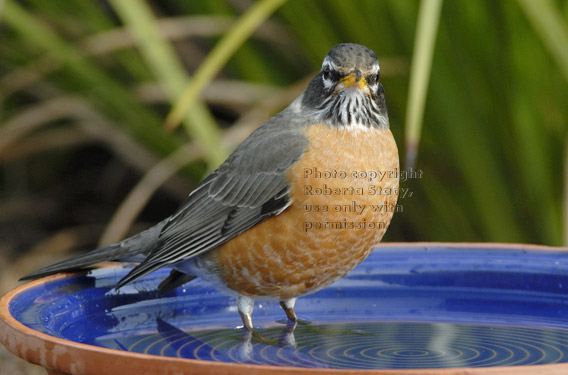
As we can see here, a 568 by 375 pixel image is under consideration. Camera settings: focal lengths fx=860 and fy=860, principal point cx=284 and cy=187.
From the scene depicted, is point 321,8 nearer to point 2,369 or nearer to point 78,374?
point 2,369

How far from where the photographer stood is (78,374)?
1.73m

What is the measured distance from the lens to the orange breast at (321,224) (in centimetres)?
243

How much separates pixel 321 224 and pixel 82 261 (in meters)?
0.74

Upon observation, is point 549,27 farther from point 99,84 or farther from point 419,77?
point 99,84

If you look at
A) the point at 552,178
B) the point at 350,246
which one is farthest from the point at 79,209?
the point at 350,246

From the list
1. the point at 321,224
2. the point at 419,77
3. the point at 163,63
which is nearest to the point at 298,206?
the point at 321,224

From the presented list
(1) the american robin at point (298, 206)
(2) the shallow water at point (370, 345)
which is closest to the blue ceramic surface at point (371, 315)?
(2) the shallow water at point (370, 345)

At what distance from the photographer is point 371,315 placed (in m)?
2.64

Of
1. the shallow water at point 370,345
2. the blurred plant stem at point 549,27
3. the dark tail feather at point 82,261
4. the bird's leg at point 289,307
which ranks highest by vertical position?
the blurred plant stem at point 549,27

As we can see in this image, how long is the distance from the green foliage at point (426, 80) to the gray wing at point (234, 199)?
1.41 ft

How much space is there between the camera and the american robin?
2447 millimetres

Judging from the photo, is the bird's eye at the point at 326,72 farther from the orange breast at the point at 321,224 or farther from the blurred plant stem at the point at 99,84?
the blurred plant stem at the point at 99,84

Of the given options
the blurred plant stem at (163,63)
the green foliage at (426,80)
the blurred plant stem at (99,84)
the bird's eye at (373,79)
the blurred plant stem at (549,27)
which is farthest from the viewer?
the blurred plant stem at (99,84)

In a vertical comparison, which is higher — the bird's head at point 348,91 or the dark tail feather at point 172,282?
the bird's head at point 348,91
